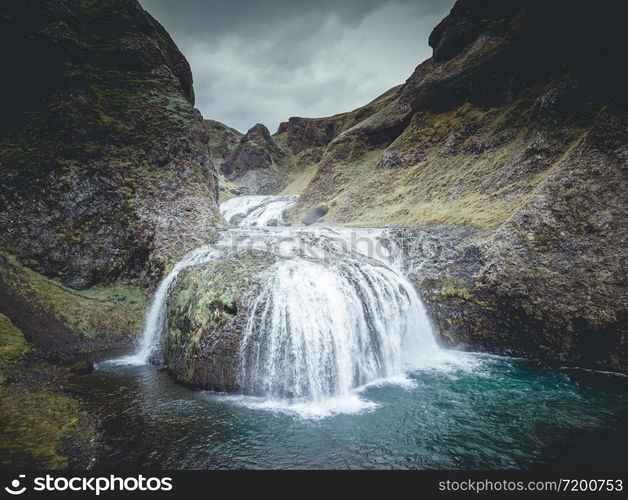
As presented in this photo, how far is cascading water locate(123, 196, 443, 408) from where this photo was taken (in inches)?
338

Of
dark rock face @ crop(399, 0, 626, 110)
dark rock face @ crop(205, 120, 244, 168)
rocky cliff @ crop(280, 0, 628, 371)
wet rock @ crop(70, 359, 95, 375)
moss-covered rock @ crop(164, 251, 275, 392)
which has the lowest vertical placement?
wet rock @ crop(70, 359, 95, 375)

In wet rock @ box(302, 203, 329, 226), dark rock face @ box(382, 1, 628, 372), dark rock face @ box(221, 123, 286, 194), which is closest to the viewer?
dark rock face @ box(382, 1, 628, 372)

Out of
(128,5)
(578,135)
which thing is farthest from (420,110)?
(128,5)

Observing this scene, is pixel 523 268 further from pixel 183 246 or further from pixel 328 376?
pixel 183 246

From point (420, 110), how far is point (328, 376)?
101 feet

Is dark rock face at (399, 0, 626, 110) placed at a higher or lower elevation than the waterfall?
higher

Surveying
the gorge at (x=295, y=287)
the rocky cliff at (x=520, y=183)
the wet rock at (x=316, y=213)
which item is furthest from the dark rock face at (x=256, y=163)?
the gorge at (x=295, y=287)

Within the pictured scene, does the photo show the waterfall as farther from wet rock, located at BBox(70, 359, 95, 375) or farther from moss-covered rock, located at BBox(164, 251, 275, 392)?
wet rock, located at BBox(70, 359, 95, 375)

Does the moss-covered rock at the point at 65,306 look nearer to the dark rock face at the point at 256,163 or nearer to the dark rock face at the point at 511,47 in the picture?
the dark rock face at the point at 511,47

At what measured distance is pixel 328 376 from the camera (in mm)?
8734

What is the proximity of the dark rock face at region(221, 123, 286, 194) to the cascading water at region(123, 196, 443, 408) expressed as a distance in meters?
59.5

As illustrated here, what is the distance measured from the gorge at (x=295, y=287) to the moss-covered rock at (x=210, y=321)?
81 mm

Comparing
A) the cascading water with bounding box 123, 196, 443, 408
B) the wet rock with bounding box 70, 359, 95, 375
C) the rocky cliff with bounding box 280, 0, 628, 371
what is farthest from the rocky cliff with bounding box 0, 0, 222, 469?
the rocky cliff with bounding box 280, 0, 628, 371

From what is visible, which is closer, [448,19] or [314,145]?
[448,19]
